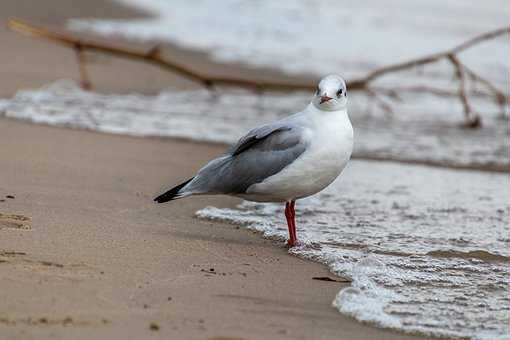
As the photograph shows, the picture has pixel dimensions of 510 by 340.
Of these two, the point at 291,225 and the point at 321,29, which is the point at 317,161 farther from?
the point at 321,29

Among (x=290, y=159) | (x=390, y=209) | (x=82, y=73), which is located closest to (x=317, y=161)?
(x=290, y=159)

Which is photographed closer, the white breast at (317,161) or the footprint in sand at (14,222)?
the footprint in sand at (14,222)

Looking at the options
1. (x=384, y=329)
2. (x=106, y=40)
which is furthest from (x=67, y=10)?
(x=384, y=329)

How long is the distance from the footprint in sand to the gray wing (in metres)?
0.88

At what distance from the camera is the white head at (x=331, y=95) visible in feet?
17.3

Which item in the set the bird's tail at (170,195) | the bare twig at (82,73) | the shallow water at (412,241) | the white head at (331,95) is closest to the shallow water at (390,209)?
the shallow water at (412,241)

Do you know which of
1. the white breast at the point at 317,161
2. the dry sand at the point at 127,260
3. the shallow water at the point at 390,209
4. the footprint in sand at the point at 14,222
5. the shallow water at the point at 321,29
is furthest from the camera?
the shallow water at the point at 321,29

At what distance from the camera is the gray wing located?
5.23 meters

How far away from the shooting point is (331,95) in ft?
17.4

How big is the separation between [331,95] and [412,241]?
95 centimetres

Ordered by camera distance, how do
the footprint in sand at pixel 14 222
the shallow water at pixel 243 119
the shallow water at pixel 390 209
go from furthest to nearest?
the shallow water at pixel 243 119 < the footprint in sand at pixel 14 222 < the shallow water at pixel 390 209

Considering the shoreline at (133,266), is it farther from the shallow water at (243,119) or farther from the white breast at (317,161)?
the shallow water at (243,119)

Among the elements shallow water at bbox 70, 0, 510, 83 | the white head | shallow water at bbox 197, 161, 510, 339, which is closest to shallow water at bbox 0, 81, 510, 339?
shallow water at bbox 197, 161, 510, 339

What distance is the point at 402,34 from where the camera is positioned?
1468cm
